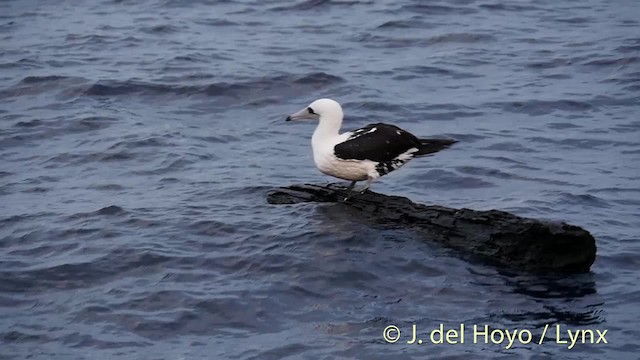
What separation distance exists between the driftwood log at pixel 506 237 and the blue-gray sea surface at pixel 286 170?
11 cm

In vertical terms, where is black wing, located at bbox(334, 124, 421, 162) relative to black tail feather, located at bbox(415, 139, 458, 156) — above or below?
above

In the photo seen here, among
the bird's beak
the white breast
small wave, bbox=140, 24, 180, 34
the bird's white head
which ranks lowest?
small wave, bbox=140, 24, 180, 34

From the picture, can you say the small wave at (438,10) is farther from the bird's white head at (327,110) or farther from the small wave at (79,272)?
the small wave at (79,272)

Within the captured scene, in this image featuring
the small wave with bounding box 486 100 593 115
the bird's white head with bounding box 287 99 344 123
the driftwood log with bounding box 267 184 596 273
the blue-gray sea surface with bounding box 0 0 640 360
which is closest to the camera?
the blue-gray sea surface with bounding box 0 0 640 360

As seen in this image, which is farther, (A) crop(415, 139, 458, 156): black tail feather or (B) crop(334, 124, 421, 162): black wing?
(A) crop(415, 139, 458, 156): black tail feather

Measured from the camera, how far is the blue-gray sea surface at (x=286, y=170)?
9.28 meters

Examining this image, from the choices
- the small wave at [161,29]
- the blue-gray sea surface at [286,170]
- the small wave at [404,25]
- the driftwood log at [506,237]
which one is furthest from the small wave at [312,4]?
the driftwood log at [506,237]

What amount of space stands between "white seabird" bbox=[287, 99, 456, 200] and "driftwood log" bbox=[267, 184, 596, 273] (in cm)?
71

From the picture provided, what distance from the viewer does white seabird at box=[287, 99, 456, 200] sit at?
1120cm

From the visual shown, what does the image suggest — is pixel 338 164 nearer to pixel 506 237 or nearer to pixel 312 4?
pixel 506 237

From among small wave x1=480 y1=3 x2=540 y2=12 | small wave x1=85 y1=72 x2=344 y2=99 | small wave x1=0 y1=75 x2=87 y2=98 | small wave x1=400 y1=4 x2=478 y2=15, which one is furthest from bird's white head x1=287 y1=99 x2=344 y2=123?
small wave x1=480 y1=3 x2=540 y2=12

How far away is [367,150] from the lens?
36.7 feet

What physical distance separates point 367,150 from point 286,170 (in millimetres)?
2292

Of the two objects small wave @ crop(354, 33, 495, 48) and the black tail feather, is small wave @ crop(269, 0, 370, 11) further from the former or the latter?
the black tail feather
